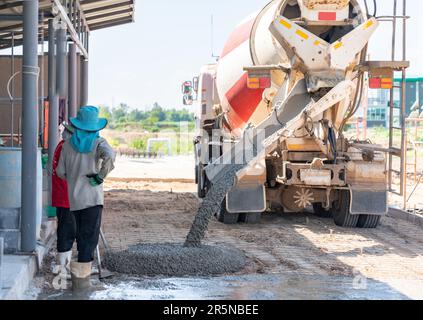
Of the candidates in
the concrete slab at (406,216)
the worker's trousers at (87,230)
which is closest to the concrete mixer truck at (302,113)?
the concrete slab at (406,216)

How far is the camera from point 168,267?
26.6 feet

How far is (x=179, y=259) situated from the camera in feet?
27.1

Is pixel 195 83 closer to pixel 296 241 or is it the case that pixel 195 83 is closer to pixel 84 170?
pixel 296 241

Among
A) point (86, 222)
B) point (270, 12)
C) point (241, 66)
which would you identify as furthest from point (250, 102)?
point (86, 222)

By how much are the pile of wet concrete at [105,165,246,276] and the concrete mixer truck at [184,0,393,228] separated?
69.9 inches

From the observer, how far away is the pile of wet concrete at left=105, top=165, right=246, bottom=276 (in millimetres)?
8078

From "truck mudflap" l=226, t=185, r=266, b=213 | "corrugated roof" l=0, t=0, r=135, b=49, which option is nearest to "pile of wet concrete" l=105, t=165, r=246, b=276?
"truck mudflap" l=226, t=185, r=266, b=213

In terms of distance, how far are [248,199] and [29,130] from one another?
426 cm

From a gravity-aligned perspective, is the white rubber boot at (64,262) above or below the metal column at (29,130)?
below

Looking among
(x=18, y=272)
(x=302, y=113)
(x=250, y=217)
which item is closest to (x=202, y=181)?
(x=250, y=217)

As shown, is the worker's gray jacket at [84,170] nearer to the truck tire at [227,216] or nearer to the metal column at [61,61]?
the metal column at [61,61]

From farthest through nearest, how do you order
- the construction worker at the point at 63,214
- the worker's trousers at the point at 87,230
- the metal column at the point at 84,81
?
the metal column at the point at 84,81 → the construction worker at the point at 63,214 → the worker's trousers at the point at 87,230

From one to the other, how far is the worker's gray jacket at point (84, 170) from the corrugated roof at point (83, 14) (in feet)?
14.3

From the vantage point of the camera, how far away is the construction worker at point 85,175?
7250 mm
